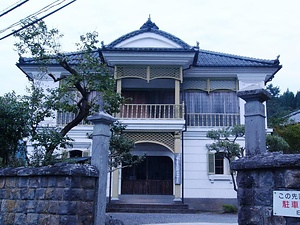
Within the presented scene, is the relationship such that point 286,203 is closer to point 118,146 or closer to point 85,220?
point 85,220

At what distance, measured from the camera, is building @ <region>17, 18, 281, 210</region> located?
14242 millimetres

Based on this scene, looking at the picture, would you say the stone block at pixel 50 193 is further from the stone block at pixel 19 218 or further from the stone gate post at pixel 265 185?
the stone gate post at pixel 265 185

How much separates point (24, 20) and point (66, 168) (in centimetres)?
444

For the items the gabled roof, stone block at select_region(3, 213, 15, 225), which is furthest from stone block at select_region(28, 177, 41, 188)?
the gabled roof

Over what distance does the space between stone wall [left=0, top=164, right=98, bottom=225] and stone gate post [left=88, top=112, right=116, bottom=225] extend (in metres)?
0.09

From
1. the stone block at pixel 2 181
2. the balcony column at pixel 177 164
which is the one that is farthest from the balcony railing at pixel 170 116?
the stone block at pixel 2 181

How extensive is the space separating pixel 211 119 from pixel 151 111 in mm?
2705

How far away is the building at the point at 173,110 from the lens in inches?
561

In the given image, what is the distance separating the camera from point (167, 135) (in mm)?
14500

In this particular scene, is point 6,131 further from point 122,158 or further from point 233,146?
point 233,146

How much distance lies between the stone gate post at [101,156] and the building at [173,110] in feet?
27.2

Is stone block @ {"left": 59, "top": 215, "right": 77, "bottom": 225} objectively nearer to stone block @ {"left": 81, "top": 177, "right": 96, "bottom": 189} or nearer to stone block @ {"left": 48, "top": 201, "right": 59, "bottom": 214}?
stone block @ {"left": 48, "top": 201, "right": 59, "bottom": 214}

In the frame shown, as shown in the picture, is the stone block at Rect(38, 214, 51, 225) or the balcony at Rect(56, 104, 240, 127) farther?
Answer: the balcony at Rect(56, 104, 240, 127)

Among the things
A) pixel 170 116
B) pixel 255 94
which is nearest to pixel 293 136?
pixel 170 116
